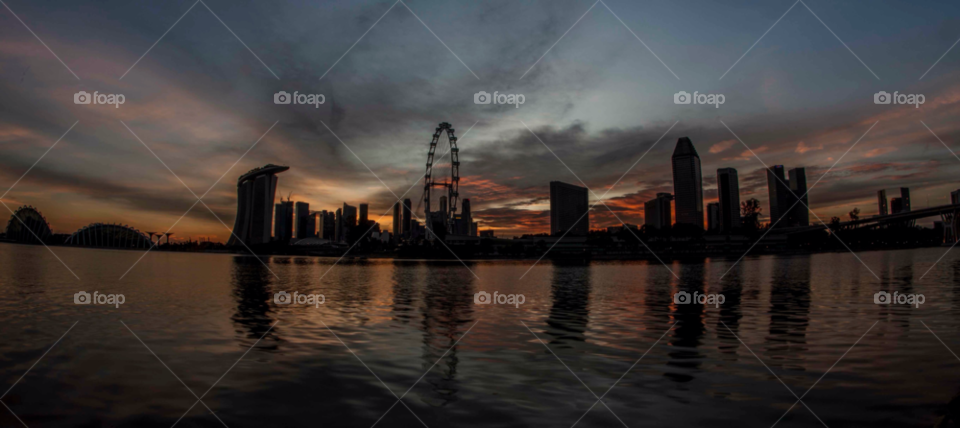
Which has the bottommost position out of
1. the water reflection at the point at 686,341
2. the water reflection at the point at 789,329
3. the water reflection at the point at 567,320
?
the water reflection at the point at 567,320

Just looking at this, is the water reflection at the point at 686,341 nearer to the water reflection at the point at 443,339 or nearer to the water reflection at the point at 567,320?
the water reflection at the point at 567,320

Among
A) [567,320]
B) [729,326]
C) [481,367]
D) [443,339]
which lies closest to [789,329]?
[729,326]

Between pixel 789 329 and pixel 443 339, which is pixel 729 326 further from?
pixel 443 339

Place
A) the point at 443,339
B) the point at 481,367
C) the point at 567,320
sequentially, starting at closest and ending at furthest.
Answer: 1. the point at 481,367
2. the point at 443,339
3. the point at 567,320

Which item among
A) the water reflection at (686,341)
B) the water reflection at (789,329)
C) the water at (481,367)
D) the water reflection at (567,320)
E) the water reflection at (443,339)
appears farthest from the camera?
the water reflection at (567,320)

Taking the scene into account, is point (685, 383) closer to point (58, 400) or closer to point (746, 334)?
point (746, 334)

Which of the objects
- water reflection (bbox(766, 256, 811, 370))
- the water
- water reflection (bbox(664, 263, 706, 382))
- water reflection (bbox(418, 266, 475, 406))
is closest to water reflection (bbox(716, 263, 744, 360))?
the water

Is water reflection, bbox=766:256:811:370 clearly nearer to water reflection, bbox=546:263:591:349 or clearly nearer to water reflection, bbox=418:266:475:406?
Answer: water reflection, bbox=546:263:591:349

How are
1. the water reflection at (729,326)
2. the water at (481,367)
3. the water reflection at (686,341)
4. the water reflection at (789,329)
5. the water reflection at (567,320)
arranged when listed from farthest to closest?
the water reflection at (567,320), the water reflection at (729,326), the water reflection at (789,329), the water reflection at (686,341), the water at (481,367)

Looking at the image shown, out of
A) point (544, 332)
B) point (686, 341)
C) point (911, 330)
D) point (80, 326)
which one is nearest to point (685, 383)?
point (686, 341)

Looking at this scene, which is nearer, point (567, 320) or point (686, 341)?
point (686, 341)

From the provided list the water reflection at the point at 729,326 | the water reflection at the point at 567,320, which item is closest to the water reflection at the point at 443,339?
the water reflection at the point at 567,320
